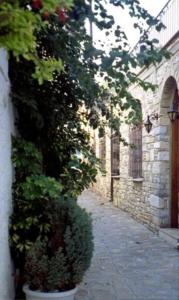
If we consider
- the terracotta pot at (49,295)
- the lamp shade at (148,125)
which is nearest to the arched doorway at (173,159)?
the lamp shade at (148,125)

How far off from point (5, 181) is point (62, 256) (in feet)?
2.48

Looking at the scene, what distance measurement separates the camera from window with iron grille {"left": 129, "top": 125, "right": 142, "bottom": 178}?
32.0 feet

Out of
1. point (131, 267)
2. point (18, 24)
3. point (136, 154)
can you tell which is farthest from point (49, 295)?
Answer: point (136, 154)

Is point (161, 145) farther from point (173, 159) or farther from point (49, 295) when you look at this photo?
point (49, 295)

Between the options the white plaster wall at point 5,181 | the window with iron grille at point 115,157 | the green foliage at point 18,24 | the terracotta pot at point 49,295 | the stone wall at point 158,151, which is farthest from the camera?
the window with iron grille at point 115,157

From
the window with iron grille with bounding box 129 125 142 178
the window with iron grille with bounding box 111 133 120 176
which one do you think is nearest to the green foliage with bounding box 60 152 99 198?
the window with iron grille with bounding box 129 125 142 178

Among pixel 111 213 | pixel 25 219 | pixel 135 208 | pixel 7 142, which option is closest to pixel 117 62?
pixel 7 142

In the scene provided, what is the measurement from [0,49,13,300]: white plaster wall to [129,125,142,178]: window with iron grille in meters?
5.74

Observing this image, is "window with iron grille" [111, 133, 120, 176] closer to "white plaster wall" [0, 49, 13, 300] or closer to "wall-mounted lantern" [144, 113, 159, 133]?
"wall-mounted lantern" [144, 113, 159, 133]

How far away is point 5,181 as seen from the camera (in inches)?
143

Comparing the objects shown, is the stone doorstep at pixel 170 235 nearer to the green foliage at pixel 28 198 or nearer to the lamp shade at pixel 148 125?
the lamp shade at pixel 148 125

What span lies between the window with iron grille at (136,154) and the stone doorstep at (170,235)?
210 cm

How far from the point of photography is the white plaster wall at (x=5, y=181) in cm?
342

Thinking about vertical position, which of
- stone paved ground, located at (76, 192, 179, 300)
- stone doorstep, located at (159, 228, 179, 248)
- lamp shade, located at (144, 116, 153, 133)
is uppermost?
lamp shade, located at (144, 116, 153, 133)
